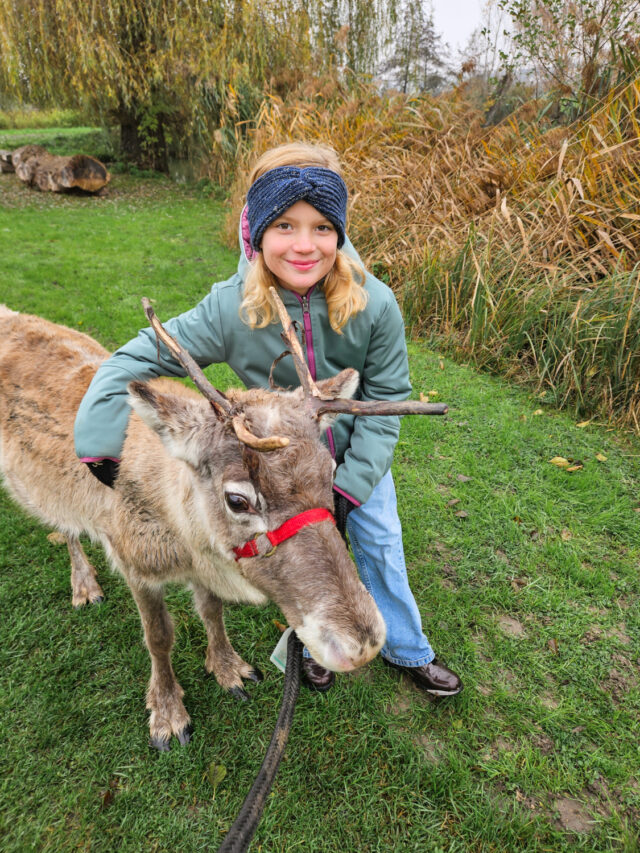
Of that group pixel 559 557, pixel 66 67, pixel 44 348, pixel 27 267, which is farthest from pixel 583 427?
pixel 66 67

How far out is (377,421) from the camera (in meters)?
2.71

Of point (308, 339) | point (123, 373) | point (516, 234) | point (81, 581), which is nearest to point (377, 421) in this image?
point (308, 339)

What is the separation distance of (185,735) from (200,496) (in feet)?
5.41

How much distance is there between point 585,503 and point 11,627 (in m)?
4.88

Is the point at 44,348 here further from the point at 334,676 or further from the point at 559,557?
the point at 559,557

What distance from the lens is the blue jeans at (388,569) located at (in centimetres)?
289

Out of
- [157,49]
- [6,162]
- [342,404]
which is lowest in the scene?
[342,404]

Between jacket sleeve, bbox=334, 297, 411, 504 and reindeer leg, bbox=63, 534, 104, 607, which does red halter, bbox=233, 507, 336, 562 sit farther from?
reindeer leg, bbox=63, 534, 104, 607

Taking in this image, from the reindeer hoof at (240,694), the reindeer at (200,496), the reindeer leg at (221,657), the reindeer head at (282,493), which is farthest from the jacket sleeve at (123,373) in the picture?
the reindeer hoof at (240,694)

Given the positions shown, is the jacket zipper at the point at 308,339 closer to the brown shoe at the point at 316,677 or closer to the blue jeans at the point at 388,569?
the blue jeans at the point at 388,569

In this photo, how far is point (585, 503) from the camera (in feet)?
15.2

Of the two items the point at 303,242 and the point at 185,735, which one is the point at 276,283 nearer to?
the point at 303,242

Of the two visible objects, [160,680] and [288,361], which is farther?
[160,680]

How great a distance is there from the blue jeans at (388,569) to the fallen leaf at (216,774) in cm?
116
